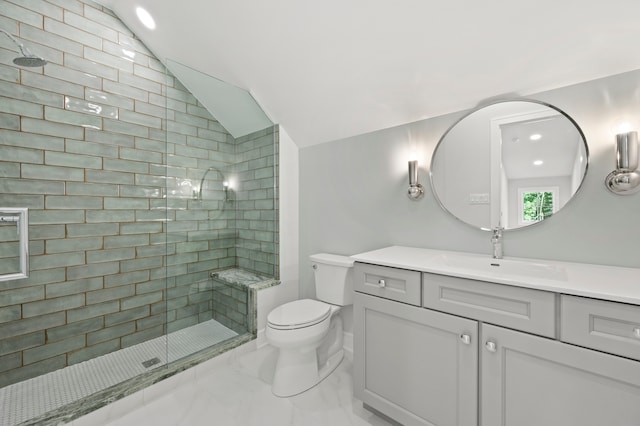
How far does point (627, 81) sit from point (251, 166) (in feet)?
7.89

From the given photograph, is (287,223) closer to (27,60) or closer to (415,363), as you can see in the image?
(415,363)

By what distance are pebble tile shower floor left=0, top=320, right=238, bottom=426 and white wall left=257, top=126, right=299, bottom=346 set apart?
1.82 feet

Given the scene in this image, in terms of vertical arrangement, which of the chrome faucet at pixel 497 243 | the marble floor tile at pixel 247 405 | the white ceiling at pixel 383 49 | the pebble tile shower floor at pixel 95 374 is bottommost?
the marble floor tile at pixel 247 405

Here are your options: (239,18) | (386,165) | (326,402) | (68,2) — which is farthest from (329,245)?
(68,2)

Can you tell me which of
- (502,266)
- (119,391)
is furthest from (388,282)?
(119,391)

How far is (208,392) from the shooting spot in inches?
Result: 72.0

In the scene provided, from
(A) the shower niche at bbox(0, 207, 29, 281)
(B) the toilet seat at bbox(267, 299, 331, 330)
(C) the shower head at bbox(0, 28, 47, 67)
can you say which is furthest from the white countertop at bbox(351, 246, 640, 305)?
(C) the shower head at bbox(0, 28, 47, 67)

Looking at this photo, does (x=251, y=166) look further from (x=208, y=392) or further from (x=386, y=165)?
(x=208, y=392)

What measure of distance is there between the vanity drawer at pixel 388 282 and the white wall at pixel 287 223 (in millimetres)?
1148

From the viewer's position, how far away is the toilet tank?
2.04m

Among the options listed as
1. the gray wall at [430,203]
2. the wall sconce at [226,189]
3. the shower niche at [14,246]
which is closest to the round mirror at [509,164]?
the gray wall at [430,203]

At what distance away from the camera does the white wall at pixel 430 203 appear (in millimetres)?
1330

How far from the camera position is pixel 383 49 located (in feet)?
5.43

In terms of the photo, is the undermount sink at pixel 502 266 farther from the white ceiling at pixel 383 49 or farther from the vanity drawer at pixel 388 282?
the white ceiling at pixel 383 49
